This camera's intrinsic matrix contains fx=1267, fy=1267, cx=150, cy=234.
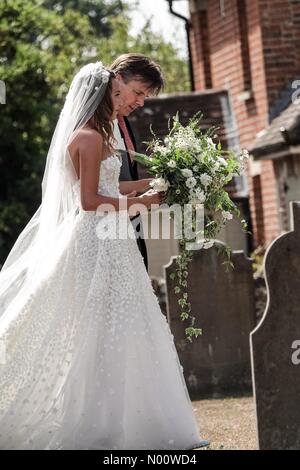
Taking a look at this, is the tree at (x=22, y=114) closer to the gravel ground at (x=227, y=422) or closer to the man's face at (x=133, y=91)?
the gravel ground at (x=227, y=422)

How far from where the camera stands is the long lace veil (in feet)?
24.8

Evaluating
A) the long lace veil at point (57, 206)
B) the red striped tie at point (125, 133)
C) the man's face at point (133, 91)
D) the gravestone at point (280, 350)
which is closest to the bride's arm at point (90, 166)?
the long lace veil at point (57, 206)

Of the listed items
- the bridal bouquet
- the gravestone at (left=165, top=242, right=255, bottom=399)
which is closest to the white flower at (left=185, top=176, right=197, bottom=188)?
the bridal bouquet

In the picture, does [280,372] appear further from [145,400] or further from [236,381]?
[236,381]

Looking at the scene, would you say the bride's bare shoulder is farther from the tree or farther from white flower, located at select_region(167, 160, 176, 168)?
the tree

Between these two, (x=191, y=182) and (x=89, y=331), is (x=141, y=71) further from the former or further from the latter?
(x=89, y=331)

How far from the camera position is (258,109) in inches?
823

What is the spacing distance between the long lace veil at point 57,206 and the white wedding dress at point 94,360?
112 millimetres

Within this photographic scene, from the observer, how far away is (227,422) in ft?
33.3

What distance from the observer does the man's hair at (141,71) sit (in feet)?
24.9

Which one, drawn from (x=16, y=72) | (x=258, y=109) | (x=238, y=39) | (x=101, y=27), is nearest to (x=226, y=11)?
(x=238, y=39)

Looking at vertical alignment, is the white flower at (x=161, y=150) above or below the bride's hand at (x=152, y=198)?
above

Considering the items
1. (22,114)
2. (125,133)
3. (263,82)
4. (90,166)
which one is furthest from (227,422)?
(22,114)
